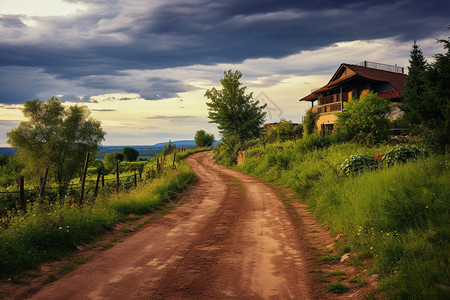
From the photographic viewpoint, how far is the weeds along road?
191 inches

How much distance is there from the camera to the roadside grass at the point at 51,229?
6.05 m

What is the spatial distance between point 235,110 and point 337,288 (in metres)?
29.8

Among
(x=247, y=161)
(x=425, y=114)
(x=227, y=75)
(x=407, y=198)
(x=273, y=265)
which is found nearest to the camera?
(x=273, y=265)

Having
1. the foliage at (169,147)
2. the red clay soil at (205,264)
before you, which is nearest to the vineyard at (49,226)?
the red clay soil at (205,264)

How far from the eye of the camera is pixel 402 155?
35.7 feet

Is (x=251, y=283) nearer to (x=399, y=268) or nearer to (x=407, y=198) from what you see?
(x=399, y=268)

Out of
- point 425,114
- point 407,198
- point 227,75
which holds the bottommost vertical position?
point 407,198

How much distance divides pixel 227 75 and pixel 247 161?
1218 cm

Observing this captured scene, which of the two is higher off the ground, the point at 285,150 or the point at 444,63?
the point at 444,63

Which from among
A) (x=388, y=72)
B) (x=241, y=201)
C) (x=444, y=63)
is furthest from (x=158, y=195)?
(x=388, y=72)

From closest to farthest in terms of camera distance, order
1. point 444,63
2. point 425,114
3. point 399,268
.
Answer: point 399,268 → point 444,63 → point 425,114

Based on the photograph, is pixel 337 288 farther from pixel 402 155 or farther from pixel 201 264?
pixel 402 155

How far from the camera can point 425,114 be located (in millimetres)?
9859

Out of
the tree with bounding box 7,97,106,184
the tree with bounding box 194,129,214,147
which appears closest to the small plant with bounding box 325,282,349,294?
the tree with bounding box 7,97,106,184
